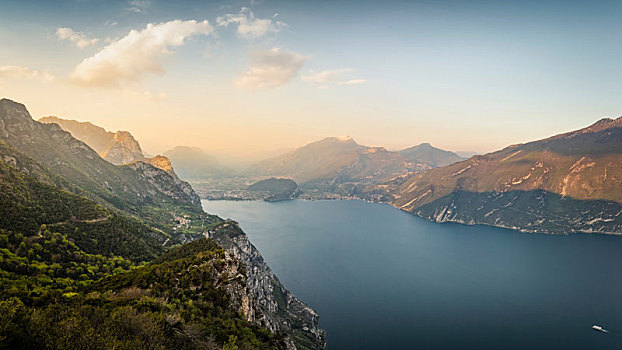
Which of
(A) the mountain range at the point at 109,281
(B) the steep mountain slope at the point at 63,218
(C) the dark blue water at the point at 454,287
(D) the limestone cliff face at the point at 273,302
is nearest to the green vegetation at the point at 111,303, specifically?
(A) the mountain range at the point at 109,281

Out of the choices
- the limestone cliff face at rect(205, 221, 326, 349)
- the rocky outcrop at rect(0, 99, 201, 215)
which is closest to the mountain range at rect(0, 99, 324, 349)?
the limestone cliff face at rect(205, 221, 326, 349)

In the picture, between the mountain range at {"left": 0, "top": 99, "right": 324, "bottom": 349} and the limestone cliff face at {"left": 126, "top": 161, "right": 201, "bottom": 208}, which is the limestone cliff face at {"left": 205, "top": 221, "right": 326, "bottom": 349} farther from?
the limestone cliff face at {"left": 126, "top": 161, "right": 201, "bottom": 208}

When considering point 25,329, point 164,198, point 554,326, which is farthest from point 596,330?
point 164,198

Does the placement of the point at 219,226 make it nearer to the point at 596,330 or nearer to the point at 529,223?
the point at 596,330

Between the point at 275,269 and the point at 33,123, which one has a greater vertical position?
the point at 33,123

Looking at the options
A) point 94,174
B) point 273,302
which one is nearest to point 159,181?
point 94,174
